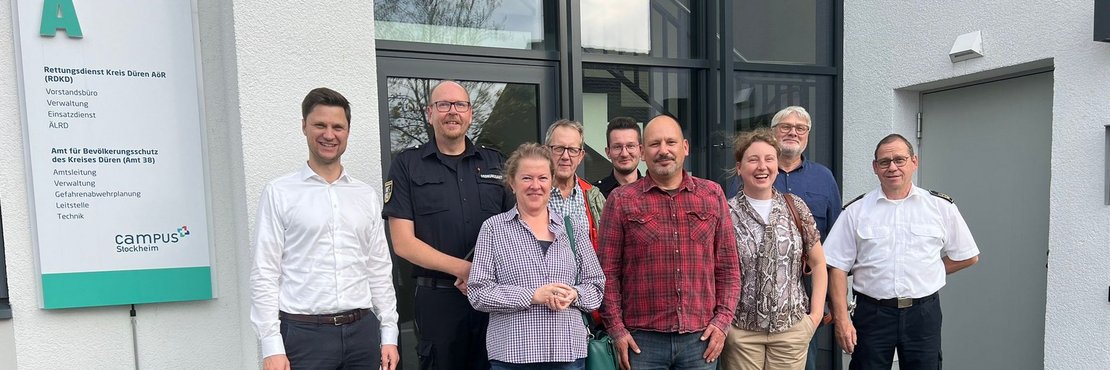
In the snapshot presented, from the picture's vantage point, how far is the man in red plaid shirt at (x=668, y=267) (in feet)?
7.56

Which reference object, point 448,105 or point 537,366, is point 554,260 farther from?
point 448,105

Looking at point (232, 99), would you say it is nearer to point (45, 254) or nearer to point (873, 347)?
point (45, 254)

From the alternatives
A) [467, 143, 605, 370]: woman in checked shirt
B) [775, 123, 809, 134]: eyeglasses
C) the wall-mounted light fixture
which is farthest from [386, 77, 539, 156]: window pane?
the wall-mounted light fixture

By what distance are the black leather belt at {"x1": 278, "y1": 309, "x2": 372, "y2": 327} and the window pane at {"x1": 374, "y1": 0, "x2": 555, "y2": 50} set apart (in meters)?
1.70

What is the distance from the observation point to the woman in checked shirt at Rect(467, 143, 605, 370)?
2.19 m

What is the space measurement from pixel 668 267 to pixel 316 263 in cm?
129

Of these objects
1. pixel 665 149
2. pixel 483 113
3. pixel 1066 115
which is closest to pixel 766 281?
pixel 665 149

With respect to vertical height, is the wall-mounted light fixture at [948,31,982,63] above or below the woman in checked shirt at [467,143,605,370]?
above

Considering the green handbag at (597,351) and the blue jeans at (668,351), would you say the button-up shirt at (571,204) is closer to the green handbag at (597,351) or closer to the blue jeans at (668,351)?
the green handbag at (597,351)

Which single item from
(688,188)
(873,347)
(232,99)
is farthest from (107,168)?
(873,347)

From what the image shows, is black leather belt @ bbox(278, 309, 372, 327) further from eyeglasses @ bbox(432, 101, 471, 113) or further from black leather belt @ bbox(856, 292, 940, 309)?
black leather belt @ bbox(856, 292, 940, 309)

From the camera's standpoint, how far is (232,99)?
2746mm

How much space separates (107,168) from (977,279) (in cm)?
489

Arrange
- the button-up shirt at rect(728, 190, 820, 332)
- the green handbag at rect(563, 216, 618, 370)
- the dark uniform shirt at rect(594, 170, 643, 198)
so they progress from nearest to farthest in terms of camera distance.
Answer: the green handbag at rect(563, 216, 618, 370) < the button-up shirt at rect(728, 190, 820, 332) < the dark uniform shirt at rect(594, 170, 643, 198)
